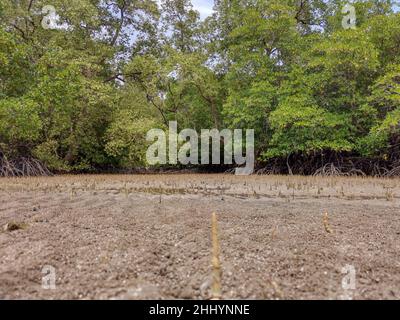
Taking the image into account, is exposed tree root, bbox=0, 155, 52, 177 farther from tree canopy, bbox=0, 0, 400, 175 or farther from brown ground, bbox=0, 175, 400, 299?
brown ground, bbox=0, 175, 400, 299

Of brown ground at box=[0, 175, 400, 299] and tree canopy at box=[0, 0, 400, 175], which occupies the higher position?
tree canopy at box=[0, 0, 400, 175]

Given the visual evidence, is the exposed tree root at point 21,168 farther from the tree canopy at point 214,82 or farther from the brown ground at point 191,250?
the brown ground at point 191,250

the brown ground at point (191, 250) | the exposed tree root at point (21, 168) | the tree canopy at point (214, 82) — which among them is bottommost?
the brown ground at point (191, 250)

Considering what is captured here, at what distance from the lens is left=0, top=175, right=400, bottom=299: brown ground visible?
1673mm

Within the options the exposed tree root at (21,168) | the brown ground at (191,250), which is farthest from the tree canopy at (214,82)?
the brown ground at (191,250)

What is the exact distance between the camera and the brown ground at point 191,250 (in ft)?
5.49

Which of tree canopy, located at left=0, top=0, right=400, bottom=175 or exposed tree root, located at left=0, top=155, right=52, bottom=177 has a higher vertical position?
tree canopy, located at left=0, top=0, right=400, bottom=175

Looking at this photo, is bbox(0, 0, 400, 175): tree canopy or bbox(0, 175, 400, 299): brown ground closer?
bbox(0, 175, 400, 299): brown ground

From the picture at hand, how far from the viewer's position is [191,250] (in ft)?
7.28

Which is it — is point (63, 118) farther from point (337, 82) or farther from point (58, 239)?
point (337, 82)

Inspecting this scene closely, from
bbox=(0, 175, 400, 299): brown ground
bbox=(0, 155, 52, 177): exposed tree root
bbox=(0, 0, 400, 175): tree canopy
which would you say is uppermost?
bbox=(0, 0, 400, 175): tree canopy

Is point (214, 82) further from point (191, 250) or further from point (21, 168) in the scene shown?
point (191, 250)

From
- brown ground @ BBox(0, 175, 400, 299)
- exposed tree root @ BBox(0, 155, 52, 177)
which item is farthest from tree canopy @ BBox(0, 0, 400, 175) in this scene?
brown ground @ BBox(0, 175, 400, 299)
